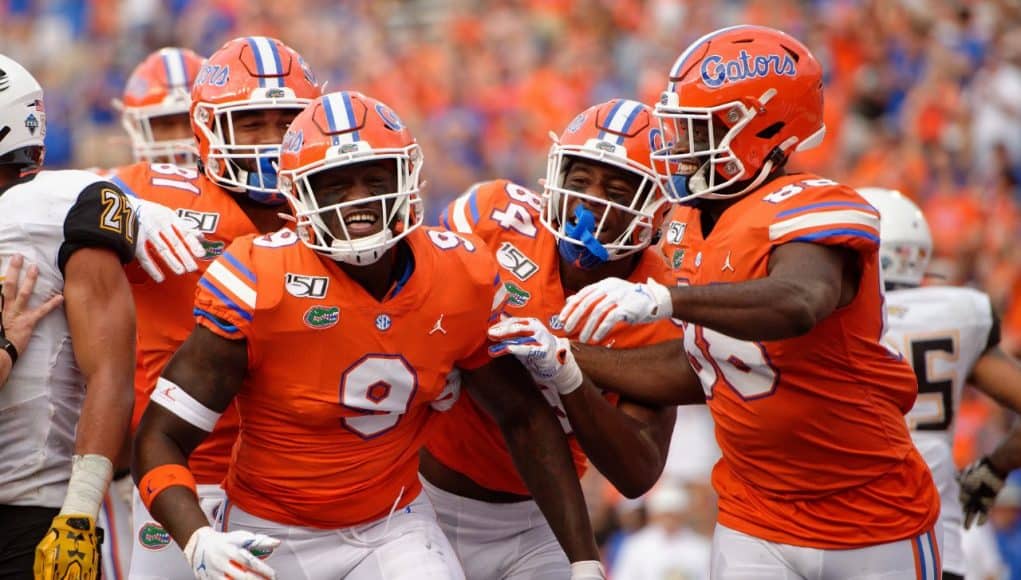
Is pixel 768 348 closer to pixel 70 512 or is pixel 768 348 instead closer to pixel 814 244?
pixel 814 244

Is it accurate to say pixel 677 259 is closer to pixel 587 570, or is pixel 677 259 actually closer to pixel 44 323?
pixel 587 570

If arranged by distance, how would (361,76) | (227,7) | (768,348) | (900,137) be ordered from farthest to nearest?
(227,7) < (361,76) < (900,137) < (768,348)

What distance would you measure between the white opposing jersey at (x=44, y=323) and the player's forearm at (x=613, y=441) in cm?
133

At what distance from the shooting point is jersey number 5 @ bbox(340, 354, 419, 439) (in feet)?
12.6

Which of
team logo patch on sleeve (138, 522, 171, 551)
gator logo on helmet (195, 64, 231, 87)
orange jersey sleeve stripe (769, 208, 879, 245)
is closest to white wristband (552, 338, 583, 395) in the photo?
orange jersey sleeve stripe (769, 208, 879, 245)

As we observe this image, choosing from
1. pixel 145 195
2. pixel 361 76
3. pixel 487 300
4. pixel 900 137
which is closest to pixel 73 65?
pixel 361 76

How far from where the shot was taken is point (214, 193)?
15.4 ft

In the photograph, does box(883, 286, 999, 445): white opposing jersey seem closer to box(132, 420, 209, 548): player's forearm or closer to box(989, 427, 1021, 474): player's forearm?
box(989, 427, 1021, 474): player's forearm

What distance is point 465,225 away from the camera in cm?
466

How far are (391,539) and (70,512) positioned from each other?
848mm

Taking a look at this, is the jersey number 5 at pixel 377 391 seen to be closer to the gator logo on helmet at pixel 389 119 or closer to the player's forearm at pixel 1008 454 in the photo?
the gator logo on helmet at pixel 389 119

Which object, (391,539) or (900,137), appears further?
(900,137)

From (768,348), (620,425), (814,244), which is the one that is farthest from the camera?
(620,425)

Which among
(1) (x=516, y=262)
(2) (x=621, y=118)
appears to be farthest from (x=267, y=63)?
(2) (x=621, y=118)
